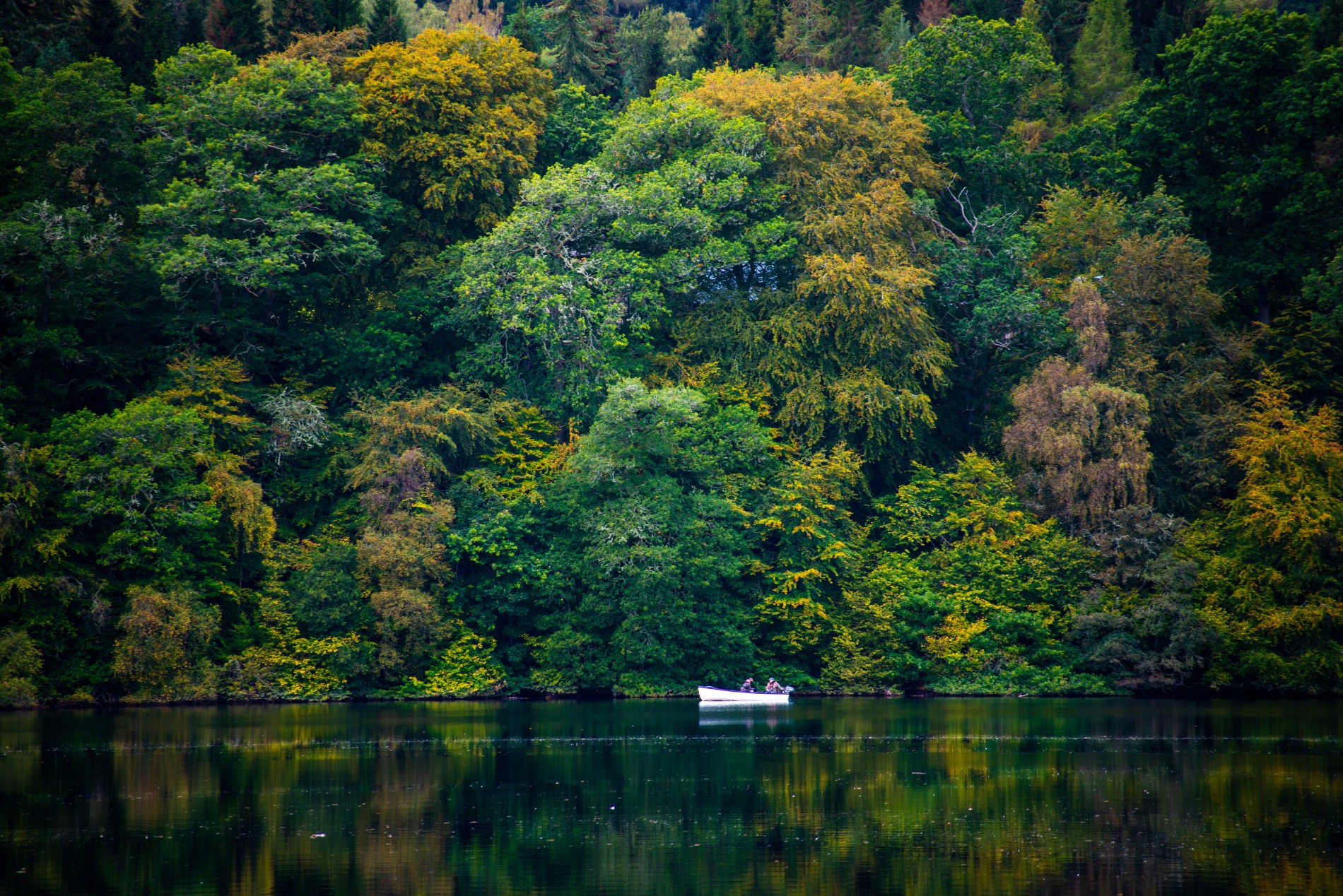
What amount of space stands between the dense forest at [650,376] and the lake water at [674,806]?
25.7ft

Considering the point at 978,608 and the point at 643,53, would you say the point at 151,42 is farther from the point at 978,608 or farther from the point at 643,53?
the point at 978,608

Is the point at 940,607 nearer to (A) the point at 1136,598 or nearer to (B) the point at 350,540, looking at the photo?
(A) the point at 1136,598

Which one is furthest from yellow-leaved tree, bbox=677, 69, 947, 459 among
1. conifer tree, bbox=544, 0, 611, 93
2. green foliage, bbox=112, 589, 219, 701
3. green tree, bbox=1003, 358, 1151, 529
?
green foliage, bbox=112, 589, 219, 701

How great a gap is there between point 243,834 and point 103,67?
126 feet

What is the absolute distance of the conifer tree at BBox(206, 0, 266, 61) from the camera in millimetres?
60156

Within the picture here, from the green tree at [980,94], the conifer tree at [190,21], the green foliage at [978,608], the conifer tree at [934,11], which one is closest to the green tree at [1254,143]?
the green tree at [980,94]

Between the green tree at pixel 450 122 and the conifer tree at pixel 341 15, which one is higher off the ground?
the conifer tree at pixel 341 15

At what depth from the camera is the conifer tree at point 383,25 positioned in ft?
199

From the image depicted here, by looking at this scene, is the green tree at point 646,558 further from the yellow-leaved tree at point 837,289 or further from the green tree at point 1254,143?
the green tree at point 1254,143

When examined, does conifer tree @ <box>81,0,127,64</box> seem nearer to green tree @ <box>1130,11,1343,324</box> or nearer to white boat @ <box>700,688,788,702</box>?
white boat @ <box>700,688,788,702</box>

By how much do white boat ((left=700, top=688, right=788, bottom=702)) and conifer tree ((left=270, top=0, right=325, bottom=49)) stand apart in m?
36.3

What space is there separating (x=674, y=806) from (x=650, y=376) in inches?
1201

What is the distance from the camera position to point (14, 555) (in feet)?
138

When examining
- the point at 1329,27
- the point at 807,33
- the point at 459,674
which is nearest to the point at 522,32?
the point at 807,33
